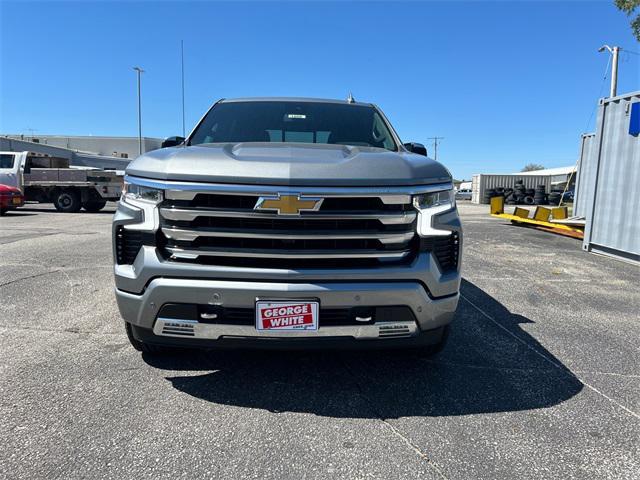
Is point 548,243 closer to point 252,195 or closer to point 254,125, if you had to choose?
point 254,125

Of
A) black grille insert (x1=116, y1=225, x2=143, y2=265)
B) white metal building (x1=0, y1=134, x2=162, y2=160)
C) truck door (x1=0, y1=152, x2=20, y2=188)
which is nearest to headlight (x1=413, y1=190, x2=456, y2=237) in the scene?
black grille insert (x1=116, y1=225, x2=143, y2=265)

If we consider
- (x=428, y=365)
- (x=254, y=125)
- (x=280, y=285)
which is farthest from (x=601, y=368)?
(x=254, y=125)

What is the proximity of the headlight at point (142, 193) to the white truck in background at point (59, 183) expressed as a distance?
1528cm

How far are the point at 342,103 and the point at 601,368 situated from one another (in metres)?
3.07

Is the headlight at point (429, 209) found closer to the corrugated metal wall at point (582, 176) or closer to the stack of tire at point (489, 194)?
the corrugated metal wall at point (582, 176)

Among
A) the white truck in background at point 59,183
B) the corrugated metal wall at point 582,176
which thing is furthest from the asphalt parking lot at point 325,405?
the white truck in background at point 59,183

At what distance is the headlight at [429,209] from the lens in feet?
8.12

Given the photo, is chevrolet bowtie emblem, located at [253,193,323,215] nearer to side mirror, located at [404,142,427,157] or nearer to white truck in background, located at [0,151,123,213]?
side mirror, located at [404,142,427,157]

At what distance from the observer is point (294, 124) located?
3.86 m

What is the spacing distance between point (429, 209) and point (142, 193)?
1641mm

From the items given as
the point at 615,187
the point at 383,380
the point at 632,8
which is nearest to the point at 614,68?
the point at 632,8

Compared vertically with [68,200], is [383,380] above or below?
below

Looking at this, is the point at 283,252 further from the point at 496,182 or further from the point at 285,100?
the point at 496,182

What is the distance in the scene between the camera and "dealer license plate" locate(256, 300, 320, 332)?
2336 millimetres
